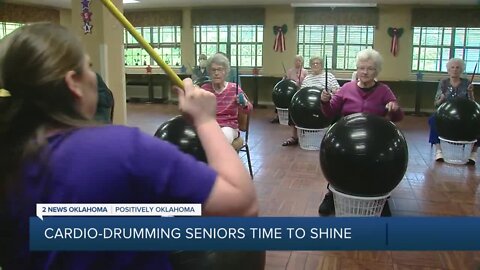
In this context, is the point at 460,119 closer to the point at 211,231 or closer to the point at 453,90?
the point at 453,90

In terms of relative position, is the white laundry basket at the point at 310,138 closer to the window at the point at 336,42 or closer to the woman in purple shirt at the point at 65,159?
the woman in purple shirt at the point at 65,159

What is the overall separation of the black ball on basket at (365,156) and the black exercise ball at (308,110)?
7.04ft

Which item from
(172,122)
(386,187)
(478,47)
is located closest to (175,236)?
(172,122)

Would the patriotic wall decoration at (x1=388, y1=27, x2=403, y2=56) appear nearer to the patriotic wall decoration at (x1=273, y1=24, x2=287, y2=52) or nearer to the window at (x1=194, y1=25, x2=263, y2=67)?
the patriotic wall decoration at (x1=273, y1=24, x2=287, y2=52)

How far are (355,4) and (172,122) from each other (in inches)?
299

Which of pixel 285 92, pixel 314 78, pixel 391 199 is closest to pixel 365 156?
pixel 391 199

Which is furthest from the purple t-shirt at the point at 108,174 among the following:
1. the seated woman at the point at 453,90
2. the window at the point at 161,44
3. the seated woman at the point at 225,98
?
the window at the point at 161,44

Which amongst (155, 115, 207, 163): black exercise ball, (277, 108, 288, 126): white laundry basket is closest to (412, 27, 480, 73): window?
(277, 108, 288, 126): white laundry basket

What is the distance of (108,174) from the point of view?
0.65 metres

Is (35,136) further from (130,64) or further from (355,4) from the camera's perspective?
(130,64)

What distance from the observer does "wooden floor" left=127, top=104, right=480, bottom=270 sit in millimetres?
2484

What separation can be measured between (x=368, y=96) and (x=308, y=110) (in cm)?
177

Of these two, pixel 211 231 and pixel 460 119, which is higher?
pixel 211 231

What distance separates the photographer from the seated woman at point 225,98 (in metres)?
3.55
